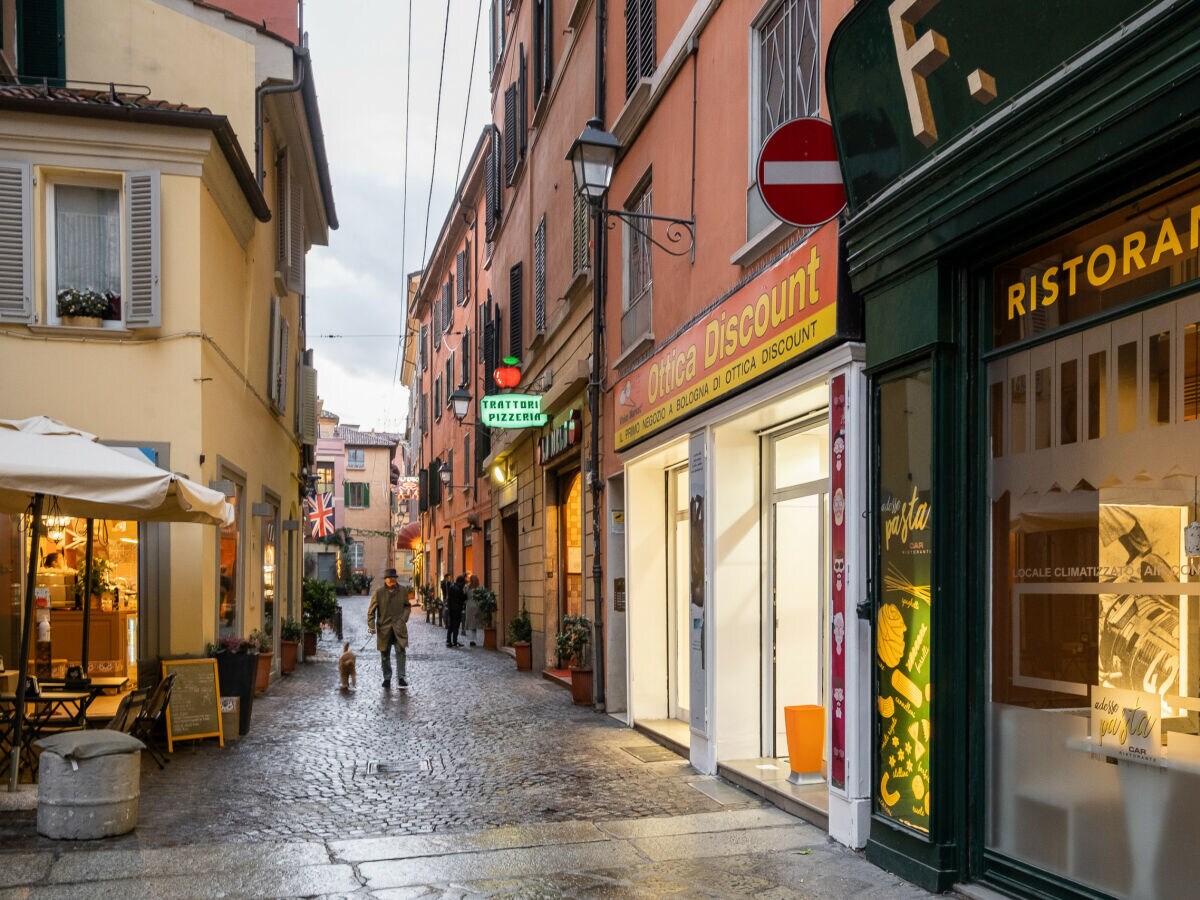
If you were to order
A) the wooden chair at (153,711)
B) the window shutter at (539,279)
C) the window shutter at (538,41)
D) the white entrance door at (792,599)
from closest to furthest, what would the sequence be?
1. the white entrance door at (792,599)
2. the wooden chair at (153,711)
3. the window shutter at (538,41)
4. the window shutter at (539,279)

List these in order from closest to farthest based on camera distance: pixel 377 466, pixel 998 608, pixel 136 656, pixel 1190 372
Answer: pixel 1190 372
pixel 998 608
pixel 136 656
pixel 377 466

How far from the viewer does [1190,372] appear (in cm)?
436

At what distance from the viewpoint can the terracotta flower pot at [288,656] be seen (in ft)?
58.0

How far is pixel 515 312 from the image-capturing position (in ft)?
64.1

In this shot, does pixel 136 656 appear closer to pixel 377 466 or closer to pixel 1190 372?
pixel 1190 372

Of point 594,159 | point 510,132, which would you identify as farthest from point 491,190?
point 594,159

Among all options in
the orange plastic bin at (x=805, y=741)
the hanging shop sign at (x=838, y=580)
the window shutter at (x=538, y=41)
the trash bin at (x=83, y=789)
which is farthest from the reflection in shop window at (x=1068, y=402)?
the window shutter at (x=538, y=41)

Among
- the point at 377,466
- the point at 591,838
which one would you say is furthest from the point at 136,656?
the point at 377,466

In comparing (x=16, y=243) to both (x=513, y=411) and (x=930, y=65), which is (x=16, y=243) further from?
(x=930, y=65)

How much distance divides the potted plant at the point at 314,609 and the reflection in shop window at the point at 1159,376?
18136 mm

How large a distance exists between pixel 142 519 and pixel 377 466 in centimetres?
5776

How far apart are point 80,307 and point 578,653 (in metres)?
6.65

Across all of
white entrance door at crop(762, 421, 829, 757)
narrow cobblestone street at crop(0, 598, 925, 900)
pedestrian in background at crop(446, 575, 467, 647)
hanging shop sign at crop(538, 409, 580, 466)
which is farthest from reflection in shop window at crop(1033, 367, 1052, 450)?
pedestrian in background at crop(446, 575, 467, 647)

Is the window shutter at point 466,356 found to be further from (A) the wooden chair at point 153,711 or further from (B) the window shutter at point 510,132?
(A) the wooden chair at point 153,711
